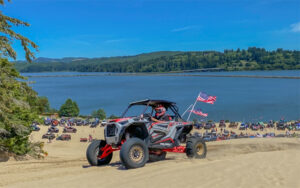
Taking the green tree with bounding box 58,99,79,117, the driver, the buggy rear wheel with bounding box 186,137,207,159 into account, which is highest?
the driver

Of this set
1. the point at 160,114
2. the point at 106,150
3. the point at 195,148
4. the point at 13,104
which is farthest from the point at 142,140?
the point at 13,104

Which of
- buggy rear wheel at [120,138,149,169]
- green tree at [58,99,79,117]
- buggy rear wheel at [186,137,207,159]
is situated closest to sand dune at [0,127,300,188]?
buggy rear wheel at [120,138,149,169]

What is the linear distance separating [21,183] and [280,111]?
95341 mm

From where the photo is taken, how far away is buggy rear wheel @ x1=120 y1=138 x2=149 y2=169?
8188mm

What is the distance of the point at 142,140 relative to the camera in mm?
9227

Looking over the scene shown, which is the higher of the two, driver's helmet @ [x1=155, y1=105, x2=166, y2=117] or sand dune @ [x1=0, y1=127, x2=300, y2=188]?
driver's helmet @ [x1=155, y1=105, x2=166, y2=117]

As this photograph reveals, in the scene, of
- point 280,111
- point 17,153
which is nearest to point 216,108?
point 280,111

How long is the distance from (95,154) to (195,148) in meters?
3.36

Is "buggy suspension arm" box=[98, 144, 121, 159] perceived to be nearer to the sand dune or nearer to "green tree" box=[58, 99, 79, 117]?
the sand dune

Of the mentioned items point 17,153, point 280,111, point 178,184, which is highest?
point 178,184

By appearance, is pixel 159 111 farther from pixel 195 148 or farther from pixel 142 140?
pixel 195 148

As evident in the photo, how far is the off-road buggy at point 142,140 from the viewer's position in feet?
28.1

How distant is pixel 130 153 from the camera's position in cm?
839

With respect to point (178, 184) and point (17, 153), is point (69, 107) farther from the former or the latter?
point (178, 184)
